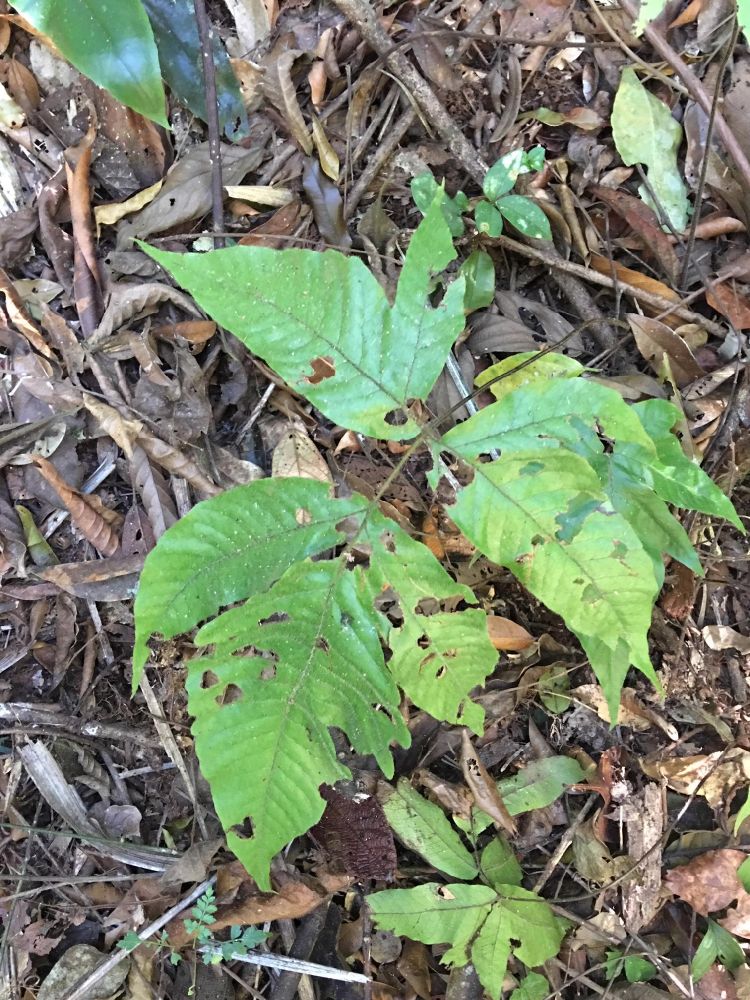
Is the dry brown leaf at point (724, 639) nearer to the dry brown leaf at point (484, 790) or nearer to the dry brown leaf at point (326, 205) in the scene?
the dry brown leaf at point (484, 790)

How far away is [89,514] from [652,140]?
6.59 ft

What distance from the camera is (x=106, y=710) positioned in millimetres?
2064

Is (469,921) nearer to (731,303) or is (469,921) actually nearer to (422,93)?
(731,303)

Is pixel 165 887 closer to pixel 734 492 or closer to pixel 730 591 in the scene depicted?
pixel 730 591

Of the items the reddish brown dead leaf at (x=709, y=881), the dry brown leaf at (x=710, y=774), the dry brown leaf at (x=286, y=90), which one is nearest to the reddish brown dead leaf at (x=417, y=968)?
the reddish brown dead leaf at (x=709, y=881)

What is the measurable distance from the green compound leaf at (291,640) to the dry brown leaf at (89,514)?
0.74m

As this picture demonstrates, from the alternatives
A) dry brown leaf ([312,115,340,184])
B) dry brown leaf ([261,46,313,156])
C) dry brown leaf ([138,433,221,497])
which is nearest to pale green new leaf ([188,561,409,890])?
dry brown leaf ([138,433,221,497])

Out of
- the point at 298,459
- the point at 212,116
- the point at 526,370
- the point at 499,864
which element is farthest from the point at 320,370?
the point at 499,864

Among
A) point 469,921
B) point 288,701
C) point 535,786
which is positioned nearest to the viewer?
point 288,701

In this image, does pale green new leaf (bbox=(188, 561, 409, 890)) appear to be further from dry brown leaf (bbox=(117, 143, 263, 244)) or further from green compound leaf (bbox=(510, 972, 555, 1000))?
dry brown leaf (bbox=(117, 143, 263, 244))

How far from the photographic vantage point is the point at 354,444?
2.03 metres

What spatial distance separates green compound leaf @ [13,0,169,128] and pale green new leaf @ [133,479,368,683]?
0.98 metres

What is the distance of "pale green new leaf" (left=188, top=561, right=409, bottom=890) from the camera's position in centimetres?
134

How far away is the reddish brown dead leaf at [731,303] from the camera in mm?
2074
